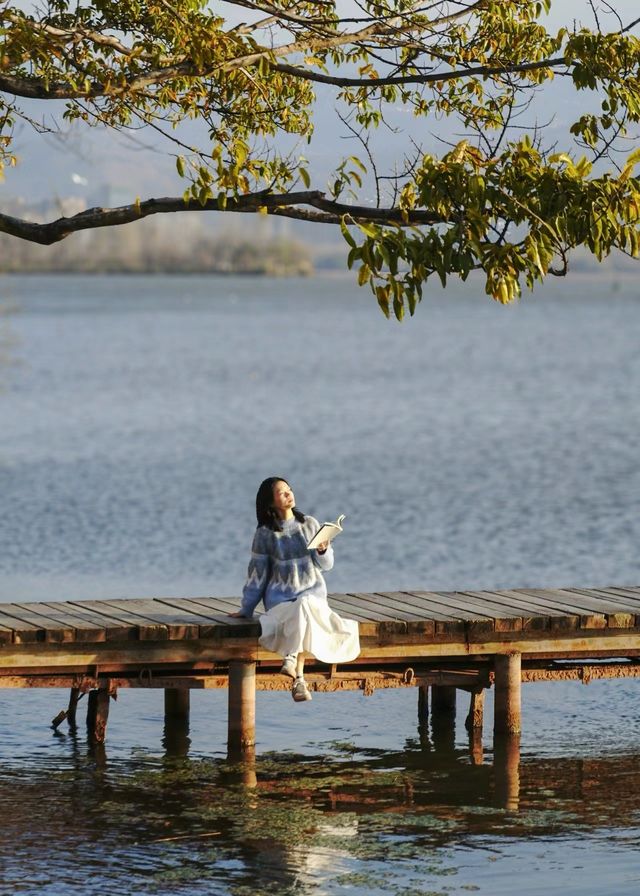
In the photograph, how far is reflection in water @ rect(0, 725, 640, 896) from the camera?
33.1 ft

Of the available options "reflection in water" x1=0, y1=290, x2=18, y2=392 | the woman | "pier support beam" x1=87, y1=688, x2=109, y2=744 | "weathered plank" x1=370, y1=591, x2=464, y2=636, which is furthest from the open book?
"reflection in water" x1=0, y1=290, x2=18, y2=392

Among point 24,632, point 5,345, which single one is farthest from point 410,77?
point 5,345

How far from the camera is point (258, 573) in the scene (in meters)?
12.2

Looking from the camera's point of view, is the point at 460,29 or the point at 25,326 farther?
the point at 25,326

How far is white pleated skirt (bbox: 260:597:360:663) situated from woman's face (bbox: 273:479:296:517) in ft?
2.10

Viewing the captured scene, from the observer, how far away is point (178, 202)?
10.5m

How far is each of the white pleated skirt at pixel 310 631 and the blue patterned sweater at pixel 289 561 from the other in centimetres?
12

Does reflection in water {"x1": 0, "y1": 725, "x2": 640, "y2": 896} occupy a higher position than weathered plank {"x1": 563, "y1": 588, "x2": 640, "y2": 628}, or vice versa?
weathered plank {"x1": 563, "y1": 588, "x2": 640, "y2": 628}

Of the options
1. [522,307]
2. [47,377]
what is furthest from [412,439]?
[522,307]

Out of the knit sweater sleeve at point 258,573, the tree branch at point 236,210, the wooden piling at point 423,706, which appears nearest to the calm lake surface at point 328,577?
the wooden piling at point 423,706

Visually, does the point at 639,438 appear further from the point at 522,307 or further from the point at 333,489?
the point at 522,307

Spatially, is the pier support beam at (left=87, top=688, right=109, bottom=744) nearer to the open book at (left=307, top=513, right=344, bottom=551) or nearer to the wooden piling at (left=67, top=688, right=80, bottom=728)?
the wooden piling at (left=67, top=688, right=80, bottom=728)

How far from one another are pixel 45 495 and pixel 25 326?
3367 inches

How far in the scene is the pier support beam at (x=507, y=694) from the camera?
12.9m
